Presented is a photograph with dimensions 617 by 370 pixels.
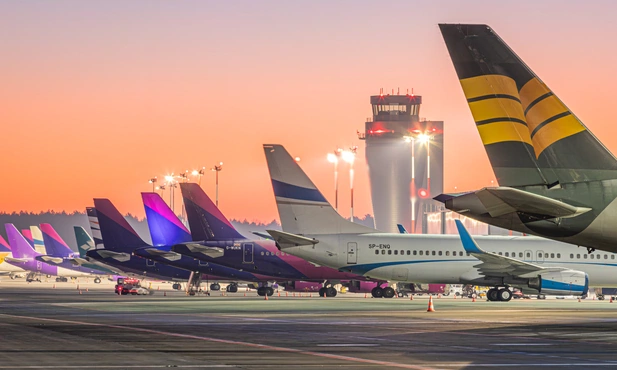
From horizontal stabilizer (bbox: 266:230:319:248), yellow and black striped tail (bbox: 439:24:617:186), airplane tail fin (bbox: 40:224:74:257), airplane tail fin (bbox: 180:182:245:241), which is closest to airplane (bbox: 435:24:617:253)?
yellow and black striped tail (bbox: 439:24:617:186)

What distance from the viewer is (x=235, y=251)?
68000 millimetres

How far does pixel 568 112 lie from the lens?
24.3 meters

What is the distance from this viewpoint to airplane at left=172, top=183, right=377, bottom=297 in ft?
223

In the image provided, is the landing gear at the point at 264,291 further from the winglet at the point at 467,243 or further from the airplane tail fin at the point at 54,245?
the airplane tail fin at the point at 54,245

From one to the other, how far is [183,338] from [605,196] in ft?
38.1

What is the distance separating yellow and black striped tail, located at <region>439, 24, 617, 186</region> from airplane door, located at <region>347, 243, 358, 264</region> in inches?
1207

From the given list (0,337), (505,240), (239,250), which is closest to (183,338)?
(0,337)

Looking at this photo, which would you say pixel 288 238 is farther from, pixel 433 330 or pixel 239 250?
pixel 433 330

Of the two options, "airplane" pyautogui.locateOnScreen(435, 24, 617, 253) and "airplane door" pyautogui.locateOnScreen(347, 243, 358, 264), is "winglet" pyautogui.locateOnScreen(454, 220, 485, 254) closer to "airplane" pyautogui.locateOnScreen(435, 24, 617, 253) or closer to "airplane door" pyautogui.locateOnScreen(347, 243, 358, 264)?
"airplane door" pyautogui.locateOnScreen(347, 243, 358, 264)

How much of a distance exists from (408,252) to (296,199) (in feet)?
25.6

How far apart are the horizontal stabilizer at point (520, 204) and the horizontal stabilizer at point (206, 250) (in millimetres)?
45769

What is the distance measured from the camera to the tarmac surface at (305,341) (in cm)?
2072

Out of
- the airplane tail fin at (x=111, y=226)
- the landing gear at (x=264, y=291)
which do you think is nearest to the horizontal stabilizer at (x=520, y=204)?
the landing gear at (x=264, y=291)

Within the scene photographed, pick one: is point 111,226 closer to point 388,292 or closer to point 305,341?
point 388,292
